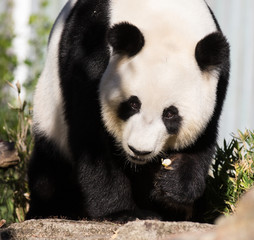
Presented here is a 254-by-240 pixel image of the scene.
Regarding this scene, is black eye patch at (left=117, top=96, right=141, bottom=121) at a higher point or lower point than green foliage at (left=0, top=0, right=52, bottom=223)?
higher

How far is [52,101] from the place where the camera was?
479cm

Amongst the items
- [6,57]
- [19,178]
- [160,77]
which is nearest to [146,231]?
[160,77]

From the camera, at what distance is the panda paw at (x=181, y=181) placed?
4188 mm

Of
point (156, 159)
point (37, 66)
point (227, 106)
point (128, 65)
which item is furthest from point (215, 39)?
point (37, 66)

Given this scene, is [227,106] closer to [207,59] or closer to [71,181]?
[71,181]

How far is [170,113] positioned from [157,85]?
22 centimetres

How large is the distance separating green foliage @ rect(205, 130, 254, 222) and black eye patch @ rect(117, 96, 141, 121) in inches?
38.7

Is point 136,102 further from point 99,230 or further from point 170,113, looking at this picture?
point 99,230

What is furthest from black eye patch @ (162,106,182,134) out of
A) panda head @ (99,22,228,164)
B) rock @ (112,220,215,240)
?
rock @ (112,220,215,240)

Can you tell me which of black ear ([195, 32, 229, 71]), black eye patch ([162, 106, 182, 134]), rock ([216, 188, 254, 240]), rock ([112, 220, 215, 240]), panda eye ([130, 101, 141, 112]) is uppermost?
black ear ([195, 32, 229, 71])

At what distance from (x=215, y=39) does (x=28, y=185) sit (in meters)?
2.27

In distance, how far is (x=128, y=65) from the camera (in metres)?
3.82

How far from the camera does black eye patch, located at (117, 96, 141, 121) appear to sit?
147 inches

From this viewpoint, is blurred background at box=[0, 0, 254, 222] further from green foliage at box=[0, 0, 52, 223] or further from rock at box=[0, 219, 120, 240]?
rock at box=[0, 219, 120, 240]
